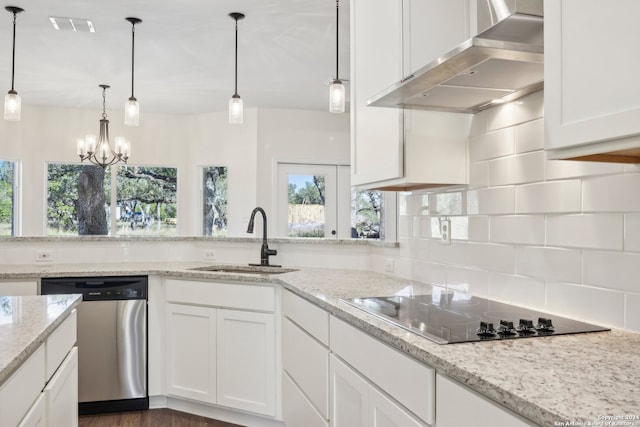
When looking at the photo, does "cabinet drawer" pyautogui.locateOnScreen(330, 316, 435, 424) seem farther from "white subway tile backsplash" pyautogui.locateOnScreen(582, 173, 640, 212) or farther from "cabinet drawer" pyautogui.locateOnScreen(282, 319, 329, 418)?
"white subway tile backsplash" pyautogui.locateOnScreen(582, 173, 640, 212)

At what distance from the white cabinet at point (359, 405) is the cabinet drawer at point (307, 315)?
14 centimetres

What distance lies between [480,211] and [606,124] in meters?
1.01

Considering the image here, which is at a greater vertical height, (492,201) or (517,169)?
(517,169)

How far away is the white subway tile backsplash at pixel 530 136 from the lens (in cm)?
173

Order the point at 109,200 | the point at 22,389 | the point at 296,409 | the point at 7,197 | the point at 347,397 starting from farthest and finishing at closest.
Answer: the point at 109,200
the point at 7,197
the point at 296,409
the point at 347,397
the point at 22,389

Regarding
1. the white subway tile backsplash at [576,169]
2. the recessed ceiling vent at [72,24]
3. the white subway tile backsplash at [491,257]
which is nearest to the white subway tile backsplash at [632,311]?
the white subway tile backsplash at [576,169]

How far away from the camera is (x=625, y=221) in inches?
54.5

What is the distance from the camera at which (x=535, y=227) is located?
173cm

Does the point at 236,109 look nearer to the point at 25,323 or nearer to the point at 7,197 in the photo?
the point at 25,323

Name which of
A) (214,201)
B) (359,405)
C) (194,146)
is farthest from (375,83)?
(194,146)

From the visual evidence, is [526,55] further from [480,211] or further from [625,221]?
[480,211]

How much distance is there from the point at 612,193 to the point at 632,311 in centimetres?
33

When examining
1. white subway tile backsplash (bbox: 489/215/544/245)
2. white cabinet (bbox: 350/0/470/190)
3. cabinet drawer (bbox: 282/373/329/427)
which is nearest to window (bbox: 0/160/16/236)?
cabinet drawer (bbox: 282/373/329/427)

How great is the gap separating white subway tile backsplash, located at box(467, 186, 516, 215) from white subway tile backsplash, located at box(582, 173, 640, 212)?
35 centimetres
